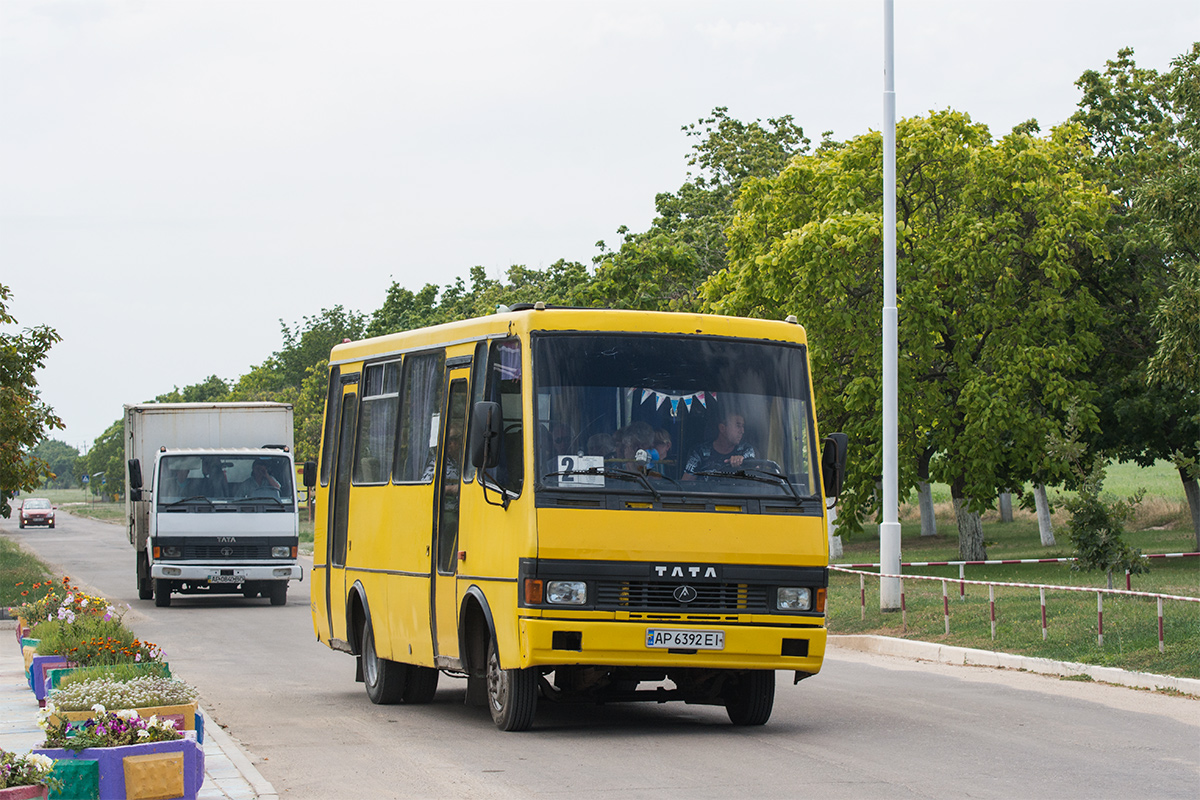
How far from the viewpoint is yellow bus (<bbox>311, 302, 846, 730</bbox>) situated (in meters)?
11.4

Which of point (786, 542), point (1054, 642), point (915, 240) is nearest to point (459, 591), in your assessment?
point (786, 542)

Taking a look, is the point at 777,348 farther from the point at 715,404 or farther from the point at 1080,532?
the point at 1080,532

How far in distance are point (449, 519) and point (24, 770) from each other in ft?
17.2

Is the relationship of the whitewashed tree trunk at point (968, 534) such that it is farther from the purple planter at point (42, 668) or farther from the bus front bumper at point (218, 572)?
the purple planter at point (42, 668)

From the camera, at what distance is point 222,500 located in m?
28.5

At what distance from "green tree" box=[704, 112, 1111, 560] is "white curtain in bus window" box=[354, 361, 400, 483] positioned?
829 inches

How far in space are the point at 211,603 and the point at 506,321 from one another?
20.5m

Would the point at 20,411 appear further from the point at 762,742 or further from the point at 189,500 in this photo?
the point at 762,742

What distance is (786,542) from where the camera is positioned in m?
11.7

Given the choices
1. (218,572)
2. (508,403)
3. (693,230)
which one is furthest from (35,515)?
(508,403)

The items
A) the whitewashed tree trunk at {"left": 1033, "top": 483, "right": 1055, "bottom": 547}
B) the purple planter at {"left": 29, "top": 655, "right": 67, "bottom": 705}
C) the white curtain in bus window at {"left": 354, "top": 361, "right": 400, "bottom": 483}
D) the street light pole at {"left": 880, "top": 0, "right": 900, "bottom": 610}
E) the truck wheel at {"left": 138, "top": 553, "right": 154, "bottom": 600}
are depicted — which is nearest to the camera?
the purple planter at {"left": 29, "top": 655, "right": 67, "bottom": 705}

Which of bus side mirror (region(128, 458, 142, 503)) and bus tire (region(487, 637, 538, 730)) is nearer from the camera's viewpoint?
bus tire (region(487, 637, 538, 730))

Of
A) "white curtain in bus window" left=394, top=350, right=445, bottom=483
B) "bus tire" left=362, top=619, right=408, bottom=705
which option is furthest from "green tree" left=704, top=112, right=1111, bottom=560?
"white curtain in bus window" left=394, top=350, right=445, bottom=483

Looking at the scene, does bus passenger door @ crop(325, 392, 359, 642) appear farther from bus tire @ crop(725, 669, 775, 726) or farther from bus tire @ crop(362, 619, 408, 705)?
bus tire @ crop(725, 669, 775, 726)
